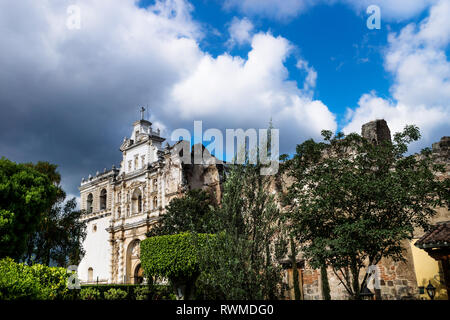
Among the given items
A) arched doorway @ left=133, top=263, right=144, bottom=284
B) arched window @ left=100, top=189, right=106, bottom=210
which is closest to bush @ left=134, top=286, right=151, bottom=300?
arched doorway @ left=133, top=263, right=144, bottom=284

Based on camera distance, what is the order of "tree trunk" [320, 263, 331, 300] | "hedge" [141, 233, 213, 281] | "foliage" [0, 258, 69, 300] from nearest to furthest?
"foliage" [0, 258, 69, 300] → "tree trunk" [320, 263, 331, 300] → "hedge" [141, 233, 213, 281]

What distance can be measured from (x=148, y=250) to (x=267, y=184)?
11.8 meters

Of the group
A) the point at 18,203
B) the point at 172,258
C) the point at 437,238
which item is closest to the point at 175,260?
the point at 172,258

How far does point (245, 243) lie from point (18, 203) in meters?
14.0

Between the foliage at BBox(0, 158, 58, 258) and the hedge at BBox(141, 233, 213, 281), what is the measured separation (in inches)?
240

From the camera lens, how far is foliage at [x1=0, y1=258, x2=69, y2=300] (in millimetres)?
11542

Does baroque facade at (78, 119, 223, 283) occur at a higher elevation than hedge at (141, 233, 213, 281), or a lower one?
higher

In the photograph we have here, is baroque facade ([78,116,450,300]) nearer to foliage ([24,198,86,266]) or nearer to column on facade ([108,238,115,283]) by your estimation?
column on facade ([108,238,115,283])

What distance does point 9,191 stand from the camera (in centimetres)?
1855

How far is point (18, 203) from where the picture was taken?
740 inches
